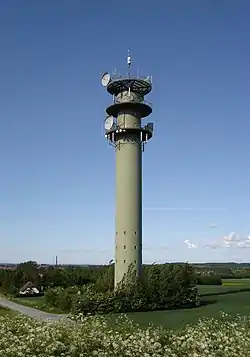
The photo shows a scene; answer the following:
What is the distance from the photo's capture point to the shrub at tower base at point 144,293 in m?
44.1

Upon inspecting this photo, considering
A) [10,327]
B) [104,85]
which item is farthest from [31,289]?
[10,327]

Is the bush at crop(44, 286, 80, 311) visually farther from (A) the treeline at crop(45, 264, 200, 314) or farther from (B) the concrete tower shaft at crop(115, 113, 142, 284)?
(B) the concrete tower shaft at crop(115, 113, 142, 284)

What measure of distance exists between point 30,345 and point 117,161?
128 feet

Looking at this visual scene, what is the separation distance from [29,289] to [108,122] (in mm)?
35663

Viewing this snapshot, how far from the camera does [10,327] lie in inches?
513

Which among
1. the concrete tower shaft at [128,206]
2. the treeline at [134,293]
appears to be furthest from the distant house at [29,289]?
the concrete tower shaft at [128,206]

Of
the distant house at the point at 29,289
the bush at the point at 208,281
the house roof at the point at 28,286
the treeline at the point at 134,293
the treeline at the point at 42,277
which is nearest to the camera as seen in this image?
the treeline at the point at 134,293

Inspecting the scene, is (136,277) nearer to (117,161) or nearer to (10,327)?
(117,161)

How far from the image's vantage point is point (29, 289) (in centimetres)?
7425

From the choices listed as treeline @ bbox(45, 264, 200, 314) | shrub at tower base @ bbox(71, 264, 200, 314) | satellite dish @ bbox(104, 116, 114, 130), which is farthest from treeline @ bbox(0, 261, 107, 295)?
satellite dish @ bbox(104, 116, 114, 130)

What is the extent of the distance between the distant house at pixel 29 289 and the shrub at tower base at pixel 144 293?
26938mm

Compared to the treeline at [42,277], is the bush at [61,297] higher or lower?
lower

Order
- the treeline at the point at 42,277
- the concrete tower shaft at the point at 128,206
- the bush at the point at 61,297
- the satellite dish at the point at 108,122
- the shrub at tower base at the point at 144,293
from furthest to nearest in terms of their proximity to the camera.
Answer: the treeline at the point at 42,277, the satellite dish at the point at 108,122, the concrete tower shaft at the point at 128,206, the bush at the point at 61,297, the shrub at tower base at the point at 144,293

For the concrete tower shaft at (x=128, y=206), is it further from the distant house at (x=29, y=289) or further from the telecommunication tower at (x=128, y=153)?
the distant house at (x=29, y=289)
